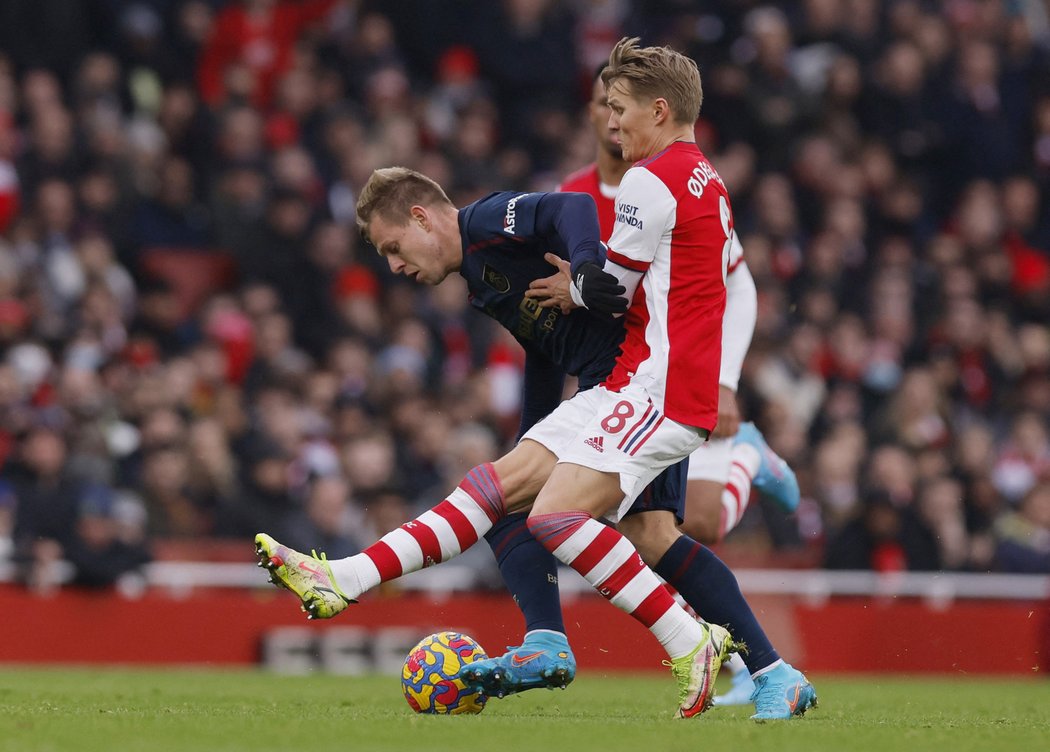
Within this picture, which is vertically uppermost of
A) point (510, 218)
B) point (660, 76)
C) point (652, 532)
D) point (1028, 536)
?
point (660, 76)

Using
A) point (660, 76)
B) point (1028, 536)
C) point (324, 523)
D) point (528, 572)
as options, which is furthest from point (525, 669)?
point (1028, 536)

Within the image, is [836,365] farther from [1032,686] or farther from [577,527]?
[577,527]

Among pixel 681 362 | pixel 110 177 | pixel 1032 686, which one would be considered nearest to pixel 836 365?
pixel 1032 686

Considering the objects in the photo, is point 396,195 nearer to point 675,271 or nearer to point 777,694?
point 675,271

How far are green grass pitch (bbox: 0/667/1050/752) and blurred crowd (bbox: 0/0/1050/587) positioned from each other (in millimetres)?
2568

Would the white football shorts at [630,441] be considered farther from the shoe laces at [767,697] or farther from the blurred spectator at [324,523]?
the blurred spectator at [324,523]

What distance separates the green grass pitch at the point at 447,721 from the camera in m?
5.03

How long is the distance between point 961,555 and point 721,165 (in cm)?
399

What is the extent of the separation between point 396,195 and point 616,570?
1500 mm

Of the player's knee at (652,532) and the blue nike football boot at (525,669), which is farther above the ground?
the player's knee at (652,532)

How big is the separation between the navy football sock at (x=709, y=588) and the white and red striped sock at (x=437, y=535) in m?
0.61

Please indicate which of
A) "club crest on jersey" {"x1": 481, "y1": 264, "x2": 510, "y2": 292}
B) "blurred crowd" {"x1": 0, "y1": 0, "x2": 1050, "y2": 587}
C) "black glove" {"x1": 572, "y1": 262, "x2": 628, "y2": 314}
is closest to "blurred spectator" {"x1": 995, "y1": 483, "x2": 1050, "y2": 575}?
"blurred crowd" {"x1": 0, "y1": 0, "x2": 1050, "y2": 587}

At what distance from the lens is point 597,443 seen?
593 cm

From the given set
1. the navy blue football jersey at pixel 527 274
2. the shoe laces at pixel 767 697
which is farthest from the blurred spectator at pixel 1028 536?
the navy blue football jersey at pixel 527 274
